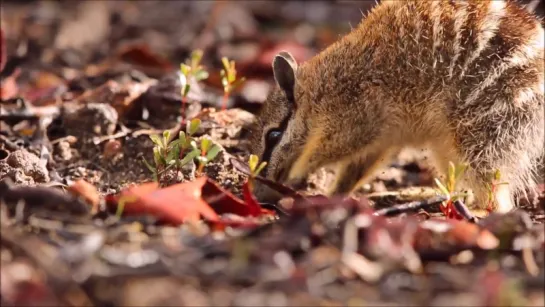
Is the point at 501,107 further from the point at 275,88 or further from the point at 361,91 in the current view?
the point at 275,88

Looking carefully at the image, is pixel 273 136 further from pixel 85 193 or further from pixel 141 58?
pixel 141 58

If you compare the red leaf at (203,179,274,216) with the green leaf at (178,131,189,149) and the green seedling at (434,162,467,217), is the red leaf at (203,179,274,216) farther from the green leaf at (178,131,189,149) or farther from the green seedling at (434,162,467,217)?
the green seedling at (434,162,467,217)

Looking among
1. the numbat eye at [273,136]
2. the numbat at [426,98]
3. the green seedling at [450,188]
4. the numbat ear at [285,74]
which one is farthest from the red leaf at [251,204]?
the numbat ear at [285,74]

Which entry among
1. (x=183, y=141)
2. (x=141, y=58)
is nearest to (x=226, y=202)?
(x=183, y=141)

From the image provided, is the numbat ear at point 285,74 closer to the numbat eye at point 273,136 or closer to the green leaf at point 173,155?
the numbat eye at point 273,136

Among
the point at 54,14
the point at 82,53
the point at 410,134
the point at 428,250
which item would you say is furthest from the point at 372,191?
the point at 54,14

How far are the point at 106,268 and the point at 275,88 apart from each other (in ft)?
7.00

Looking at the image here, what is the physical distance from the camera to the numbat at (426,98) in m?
3.60

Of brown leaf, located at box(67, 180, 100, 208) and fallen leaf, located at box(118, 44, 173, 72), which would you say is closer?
brown leaf, located at box(67, 180, 100, 208)

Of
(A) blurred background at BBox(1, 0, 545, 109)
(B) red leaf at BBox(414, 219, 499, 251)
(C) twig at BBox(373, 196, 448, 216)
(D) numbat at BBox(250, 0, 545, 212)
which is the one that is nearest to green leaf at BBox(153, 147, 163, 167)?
(D) numbat at BBox(250, 0, 545, 212)

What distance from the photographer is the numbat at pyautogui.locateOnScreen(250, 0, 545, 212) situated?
360cm

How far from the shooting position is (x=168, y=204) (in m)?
2.38

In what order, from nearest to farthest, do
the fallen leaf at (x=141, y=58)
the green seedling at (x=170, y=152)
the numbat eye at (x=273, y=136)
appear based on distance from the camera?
the green seedling at (x=170, y=152), the numbat eye at (x=273, y=136), the fallen leaf at (x=141, y=58)

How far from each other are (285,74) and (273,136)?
1.10ft
